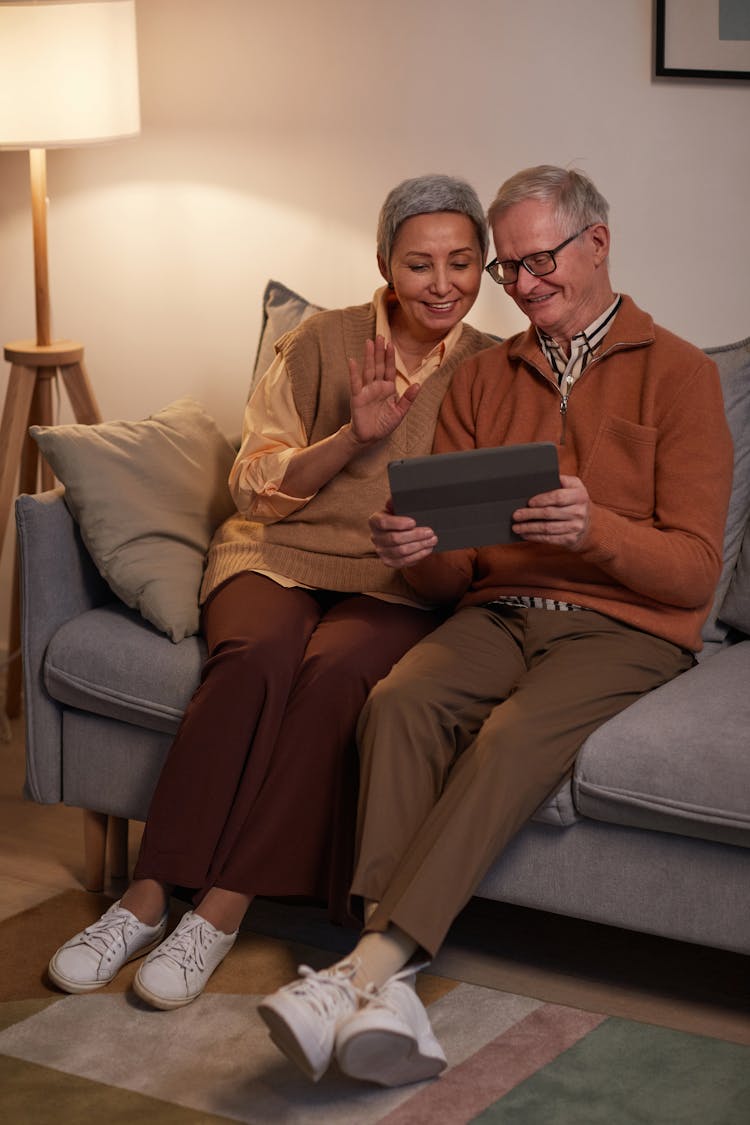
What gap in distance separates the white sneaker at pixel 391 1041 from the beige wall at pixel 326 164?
1.59 meters

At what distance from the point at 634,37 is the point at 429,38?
43 centimetres

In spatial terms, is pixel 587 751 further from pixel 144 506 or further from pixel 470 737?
pixel 144 506

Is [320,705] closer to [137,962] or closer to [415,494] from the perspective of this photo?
[415,494]

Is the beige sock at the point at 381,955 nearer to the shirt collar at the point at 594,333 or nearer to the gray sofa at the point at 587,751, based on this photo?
the gray sofa at the point at 587,751

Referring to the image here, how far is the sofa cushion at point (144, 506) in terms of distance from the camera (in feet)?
7.61

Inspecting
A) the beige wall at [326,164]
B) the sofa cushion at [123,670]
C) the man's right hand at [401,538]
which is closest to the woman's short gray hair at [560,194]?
the man's right hand at [401,538]

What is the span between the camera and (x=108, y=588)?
8.12 ft

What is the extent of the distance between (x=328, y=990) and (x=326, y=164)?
1.93 m

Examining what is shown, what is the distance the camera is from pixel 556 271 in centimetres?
212

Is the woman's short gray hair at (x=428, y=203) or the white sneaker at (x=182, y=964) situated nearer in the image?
the white sneaker at (x=182, y=964)

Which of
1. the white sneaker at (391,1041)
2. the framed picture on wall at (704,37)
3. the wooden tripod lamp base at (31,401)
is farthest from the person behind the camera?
the wooden tripod lamp base at (31,401)

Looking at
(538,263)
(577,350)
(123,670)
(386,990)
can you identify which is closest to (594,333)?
(577,350)

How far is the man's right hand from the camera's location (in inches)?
78.2

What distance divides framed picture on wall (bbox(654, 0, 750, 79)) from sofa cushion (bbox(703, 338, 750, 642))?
2.15ft
